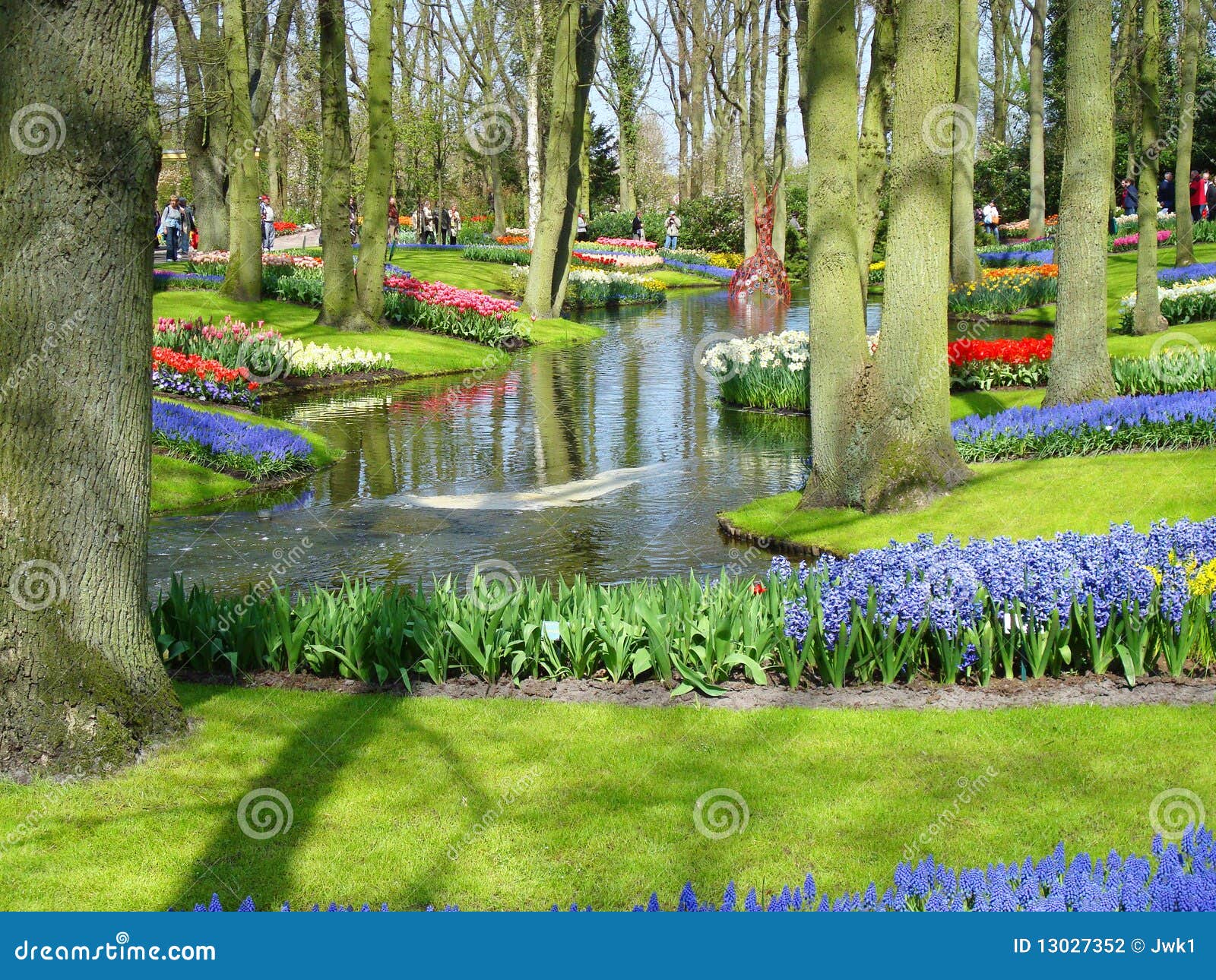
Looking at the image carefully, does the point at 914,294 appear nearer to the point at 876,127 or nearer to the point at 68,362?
the point at 68,362

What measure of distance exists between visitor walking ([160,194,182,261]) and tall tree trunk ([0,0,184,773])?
32.6 meters

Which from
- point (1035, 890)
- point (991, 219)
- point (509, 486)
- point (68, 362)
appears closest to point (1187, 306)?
point (509, 486)

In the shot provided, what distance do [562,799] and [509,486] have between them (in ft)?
25.5

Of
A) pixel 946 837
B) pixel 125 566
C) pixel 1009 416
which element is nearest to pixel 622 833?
pixel 946 837

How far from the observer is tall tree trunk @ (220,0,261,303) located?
22.1 meters

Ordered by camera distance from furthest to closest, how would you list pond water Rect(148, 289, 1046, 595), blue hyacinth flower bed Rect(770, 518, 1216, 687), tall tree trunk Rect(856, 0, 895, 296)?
1. tall tree trunk Rect(856, 0, 895, 296)
2. pond water Rect(148, 289, 1046, 595)
3. blue hyacinth flower bed Rect(770, 518, 1216, 687)

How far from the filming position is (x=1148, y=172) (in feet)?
61.8

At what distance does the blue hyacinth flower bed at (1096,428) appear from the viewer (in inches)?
446

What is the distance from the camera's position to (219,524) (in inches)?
434

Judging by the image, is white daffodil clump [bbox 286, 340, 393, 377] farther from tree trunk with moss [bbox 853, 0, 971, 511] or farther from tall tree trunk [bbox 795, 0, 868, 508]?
tree trunk with moss [bbox 853, 0, 971, 511]

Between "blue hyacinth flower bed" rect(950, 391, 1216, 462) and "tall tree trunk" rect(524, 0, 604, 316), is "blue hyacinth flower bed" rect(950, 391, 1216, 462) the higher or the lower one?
the lower one

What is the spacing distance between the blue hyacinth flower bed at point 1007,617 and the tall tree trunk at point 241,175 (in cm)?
1886

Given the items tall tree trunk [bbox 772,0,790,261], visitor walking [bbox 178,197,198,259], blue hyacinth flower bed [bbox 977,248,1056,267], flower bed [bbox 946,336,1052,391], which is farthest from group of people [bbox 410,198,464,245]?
flower bed [bbox 946,336,1052,391]

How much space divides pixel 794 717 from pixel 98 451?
3190 millimetres
